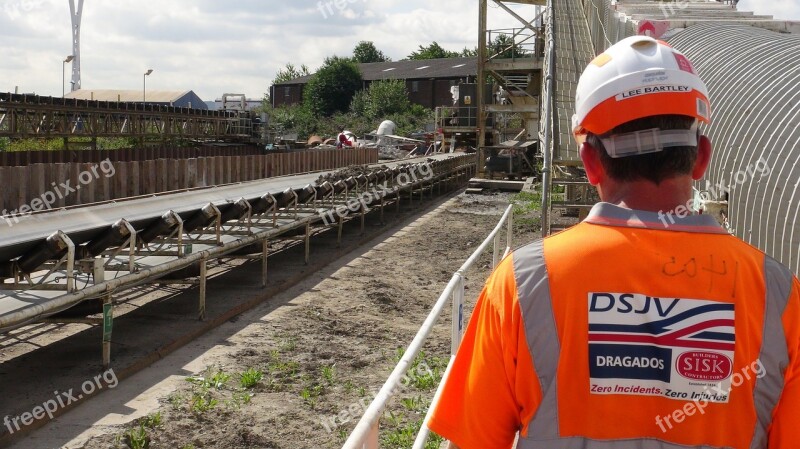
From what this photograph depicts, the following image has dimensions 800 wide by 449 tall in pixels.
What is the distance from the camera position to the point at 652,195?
190 cm

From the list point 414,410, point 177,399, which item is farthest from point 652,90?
point 177,399

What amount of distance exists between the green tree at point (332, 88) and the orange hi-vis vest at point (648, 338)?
81.6 m

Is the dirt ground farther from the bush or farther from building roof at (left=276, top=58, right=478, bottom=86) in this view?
building roof at (left=276, top=58, right=478, bottom=86)

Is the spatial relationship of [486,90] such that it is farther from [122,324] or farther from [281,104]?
[281,104]

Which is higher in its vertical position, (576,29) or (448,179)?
(576,29)

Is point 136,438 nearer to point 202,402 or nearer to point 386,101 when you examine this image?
point 202,402

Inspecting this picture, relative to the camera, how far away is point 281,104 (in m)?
91.5

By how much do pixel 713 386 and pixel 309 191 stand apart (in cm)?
1393

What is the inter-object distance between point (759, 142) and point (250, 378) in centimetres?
496

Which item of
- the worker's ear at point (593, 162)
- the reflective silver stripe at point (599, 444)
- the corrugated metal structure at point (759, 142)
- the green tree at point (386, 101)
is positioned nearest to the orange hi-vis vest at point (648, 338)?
the reflective silver stripe at point (599, 444)

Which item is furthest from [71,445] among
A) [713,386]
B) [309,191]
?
[309,191]

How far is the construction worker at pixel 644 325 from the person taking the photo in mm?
1812

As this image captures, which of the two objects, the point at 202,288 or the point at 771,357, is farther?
the point at 202,288

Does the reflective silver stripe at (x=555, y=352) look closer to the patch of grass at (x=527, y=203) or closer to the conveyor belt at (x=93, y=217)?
the conveyor belt at (x=93, y=217)
